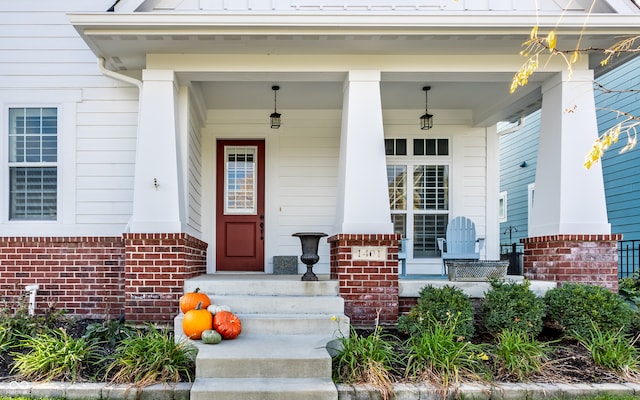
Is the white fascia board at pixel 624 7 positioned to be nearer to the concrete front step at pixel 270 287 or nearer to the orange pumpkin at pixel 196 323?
the concrete front step at pixel 270 287

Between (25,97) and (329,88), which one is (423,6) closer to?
(329,88)

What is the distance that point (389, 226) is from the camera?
17.7 ft

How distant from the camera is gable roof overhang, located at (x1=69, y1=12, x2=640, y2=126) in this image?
198 inches

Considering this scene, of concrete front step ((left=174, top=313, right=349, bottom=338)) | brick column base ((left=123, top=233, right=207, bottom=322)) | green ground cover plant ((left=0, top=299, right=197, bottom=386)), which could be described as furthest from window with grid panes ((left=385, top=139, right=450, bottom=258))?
green ground cover plant ((left=0, top=299, right=197, bottom=386))

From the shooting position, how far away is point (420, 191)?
25.1 ft

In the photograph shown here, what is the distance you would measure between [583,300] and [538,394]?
1382 millimetres

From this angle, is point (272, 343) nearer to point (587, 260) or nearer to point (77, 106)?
point (587, 260)

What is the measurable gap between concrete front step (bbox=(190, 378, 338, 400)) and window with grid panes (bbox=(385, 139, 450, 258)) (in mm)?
4102

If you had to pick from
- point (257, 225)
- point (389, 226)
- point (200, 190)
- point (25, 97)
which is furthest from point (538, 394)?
point (25, 97)

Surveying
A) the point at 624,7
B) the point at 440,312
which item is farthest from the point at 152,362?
the point at 624,7

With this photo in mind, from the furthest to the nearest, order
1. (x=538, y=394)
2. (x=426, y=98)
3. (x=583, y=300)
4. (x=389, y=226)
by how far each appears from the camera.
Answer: (x=426, y=98) → (x=389, y=226) → (x=583, y=300) → (x=538, y=394)

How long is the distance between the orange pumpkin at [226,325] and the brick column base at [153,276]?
921mm

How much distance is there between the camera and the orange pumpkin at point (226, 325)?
14.6ft

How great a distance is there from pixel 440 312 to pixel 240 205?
12.6 feet
